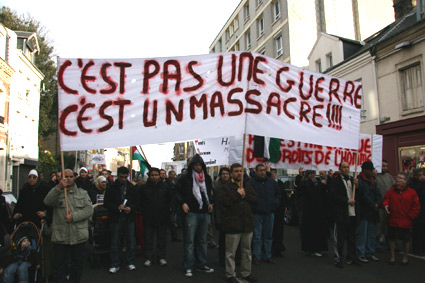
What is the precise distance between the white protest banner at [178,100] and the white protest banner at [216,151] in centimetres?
436

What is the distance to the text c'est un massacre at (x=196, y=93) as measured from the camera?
4.93 meters

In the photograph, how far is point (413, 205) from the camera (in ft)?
21.7

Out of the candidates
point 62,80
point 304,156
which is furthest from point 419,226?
point 62,80

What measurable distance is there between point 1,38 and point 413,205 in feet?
81.4

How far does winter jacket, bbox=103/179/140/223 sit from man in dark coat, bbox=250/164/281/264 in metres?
2.24

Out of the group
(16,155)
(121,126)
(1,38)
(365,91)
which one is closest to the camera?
(121,126)

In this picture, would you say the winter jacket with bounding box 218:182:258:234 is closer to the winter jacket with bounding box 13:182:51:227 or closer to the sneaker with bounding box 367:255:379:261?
the winter jacket with bounding box 13:182:51:227

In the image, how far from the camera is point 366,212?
6945 millimetres

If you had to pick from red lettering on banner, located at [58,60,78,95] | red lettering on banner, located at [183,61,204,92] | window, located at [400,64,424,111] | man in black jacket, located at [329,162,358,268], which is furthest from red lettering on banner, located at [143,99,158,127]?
window, located at [400,64,424,111]

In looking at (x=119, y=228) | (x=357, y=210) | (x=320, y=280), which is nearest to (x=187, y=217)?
(x=119, y=228)

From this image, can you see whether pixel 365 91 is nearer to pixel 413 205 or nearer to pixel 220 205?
pixel 413 205

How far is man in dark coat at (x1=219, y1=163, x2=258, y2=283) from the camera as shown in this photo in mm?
5246

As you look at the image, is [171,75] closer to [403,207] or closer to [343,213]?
[343,213]

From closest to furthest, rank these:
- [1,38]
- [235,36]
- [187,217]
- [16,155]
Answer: [187,217], [1,38], [16,155], [235,36]
